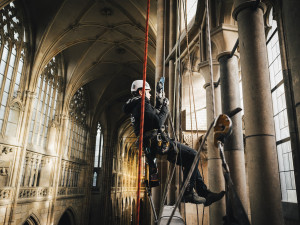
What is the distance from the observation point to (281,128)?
3.54 meters

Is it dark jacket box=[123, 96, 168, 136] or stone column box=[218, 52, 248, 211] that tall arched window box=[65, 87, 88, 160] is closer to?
dark jacket box=[123, 96, 168, 136]

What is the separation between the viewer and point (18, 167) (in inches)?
377

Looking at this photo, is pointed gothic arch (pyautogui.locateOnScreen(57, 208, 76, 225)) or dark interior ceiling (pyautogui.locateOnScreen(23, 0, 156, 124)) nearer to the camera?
dark interior ceiling (pyautogui.locateOnScreen(23, 0, 156, 124))

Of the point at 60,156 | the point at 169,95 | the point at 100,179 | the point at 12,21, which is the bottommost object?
the point at 100,179

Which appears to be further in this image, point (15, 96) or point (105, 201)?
point (105, 201)

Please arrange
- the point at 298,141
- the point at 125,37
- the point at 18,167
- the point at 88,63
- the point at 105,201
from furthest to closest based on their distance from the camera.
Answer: the point at 105,201 < the point at 88,63 < the point at 125,37 < the point at 18,167 < the point at 298,141

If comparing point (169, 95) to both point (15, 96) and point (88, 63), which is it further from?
point (88, 63)

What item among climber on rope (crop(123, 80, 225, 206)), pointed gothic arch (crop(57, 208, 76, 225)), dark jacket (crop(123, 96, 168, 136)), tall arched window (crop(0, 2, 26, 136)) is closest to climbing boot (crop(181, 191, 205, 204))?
climber on rope (crop(123, 80, 225, 206))

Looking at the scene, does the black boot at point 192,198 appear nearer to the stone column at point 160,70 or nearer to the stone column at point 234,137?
the stone column at point 234,137

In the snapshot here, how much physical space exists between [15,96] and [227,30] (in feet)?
29.8

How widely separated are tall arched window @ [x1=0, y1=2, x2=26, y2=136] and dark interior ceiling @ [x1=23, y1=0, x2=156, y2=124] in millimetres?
635

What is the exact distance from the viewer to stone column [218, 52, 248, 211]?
9.01 ft

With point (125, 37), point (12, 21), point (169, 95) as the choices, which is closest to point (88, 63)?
point (125, 37)

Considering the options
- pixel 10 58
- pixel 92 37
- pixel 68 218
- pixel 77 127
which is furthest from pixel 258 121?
pixel 68 218
